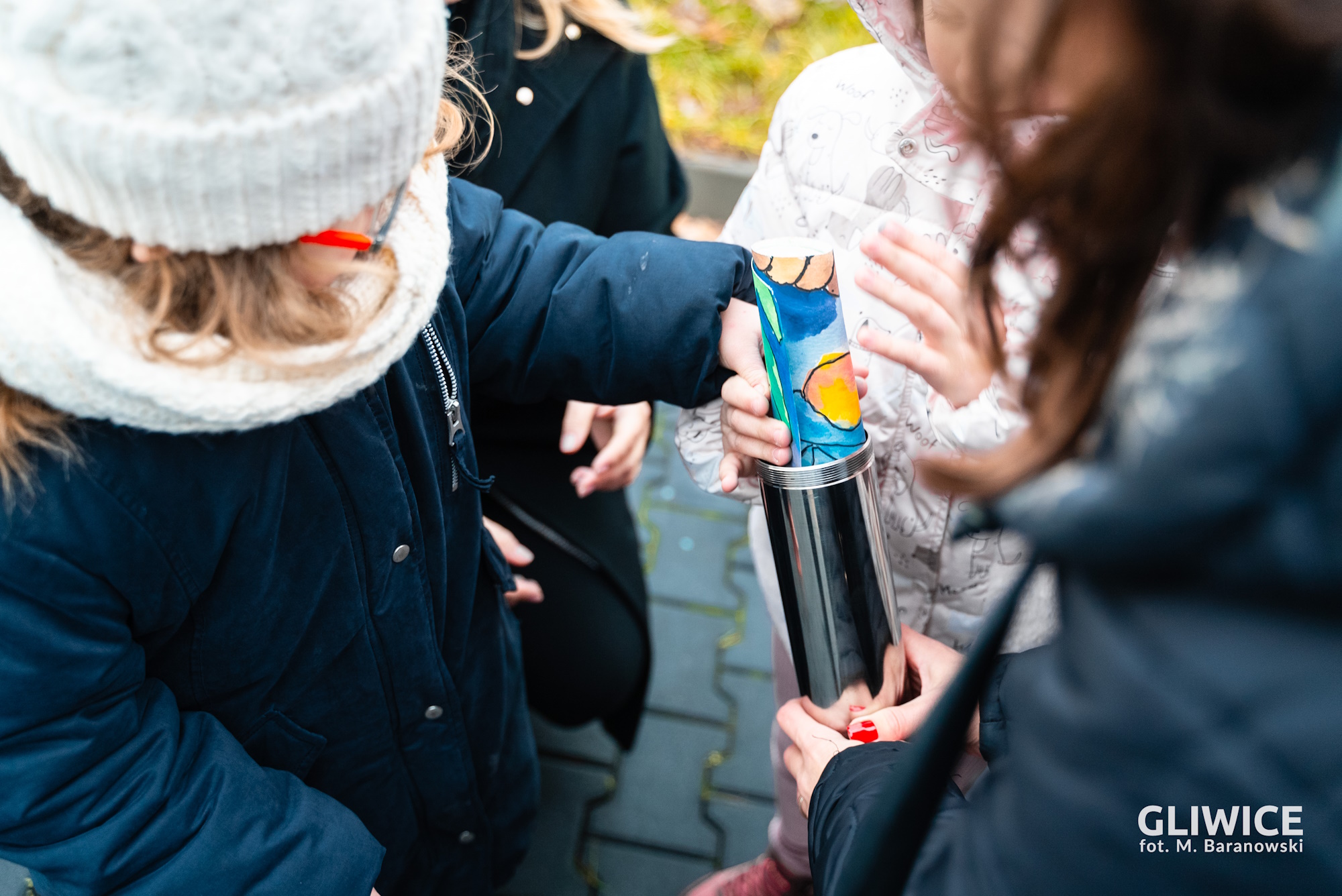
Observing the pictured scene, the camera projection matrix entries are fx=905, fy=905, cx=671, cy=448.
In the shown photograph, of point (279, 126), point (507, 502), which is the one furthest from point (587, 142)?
point (279, 126)

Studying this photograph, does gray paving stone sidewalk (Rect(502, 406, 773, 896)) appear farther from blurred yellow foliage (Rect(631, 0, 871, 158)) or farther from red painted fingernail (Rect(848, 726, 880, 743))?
blurred yellow foliage (Rect(631, 0, 871, 158))

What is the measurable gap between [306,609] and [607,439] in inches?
42.5

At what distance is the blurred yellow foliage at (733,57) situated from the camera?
4305 millimetres

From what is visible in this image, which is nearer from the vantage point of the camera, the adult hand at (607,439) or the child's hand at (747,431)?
the child's hand at (747,431)

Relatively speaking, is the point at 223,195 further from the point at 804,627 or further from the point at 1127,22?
the point at 804,627

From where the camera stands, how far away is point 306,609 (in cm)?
116

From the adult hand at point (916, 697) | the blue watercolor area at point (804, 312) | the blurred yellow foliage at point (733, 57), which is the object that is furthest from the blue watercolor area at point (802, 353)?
the blurred yellow foliage at point (733, 57)

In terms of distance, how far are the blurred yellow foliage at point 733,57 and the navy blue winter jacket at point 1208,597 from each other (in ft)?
12.6

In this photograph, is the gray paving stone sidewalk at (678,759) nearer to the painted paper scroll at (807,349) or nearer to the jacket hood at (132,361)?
the painted paper scroll at (807,349)

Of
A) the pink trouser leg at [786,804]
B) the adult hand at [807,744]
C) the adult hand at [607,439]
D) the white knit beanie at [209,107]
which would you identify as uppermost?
the white knit beanie at [209,107]

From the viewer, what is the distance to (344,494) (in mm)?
1139

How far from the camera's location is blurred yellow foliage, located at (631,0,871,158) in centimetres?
430

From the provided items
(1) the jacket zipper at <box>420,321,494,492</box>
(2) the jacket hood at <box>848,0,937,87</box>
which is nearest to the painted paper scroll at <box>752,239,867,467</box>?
(2) the jacket hood at <box>848,0,937,87</box>

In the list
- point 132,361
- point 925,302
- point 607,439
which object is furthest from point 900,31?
point 607,439
